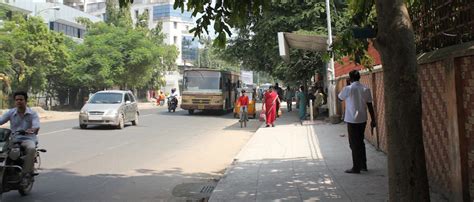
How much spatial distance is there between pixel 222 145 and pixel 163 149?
74.6 inches

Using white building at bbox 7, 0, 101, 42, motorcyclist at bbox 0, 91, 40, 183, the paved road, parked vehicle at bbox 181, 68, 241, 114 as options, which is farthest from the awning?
white building at bbox 7, 0, 101, 42

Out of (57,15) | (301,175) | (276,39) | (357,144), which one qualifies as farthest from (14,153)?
(57,15)

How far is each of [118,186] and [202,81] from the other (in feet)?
64.2

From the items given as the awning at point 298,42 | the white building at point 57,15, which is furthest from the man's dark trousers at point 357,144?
the white building at point 57,15

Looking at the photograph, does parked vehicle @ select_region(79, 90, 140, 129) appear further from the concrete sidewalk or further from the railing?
the railing

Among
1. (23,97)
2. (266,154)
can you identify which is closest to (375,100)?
(266,154)

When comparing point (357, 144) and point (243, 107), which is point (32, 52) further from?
point (357, 144)

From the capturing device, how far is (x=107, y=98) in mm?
18234

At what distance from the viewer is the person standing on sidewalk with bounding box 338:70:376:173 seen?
7375 mm

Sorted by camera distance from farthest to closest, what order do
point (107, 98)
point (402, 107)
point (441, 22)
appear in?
point (107, 98)
point (441, 22)
point (402, 107)

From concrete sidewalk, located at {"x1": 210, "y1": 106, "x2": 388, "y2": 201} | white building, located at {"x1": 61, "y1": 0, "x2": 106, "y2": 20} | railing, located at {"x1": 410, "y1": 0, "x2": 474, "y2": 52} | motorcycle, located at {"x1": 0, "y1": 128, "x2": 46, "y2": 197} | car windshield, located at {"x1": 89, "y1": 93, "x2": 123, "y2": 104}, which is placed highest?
white building, located at {"x1": 61, "y1": 0, "x2": 106, "y2": 20}

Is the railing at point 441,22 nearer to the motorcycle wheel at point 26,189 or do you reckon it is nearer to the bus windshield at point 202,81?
the motorcycle wheel at point 26,189

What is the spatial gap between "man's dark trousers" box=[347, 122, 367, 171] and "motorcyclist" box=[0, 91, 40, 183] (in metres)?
4.64

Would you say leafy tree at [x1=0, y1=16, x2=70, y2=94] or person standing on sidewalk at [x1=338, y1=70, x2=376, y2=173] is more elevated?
leafy tree at [x1=0, y1=16, x2=70, y2=94]
